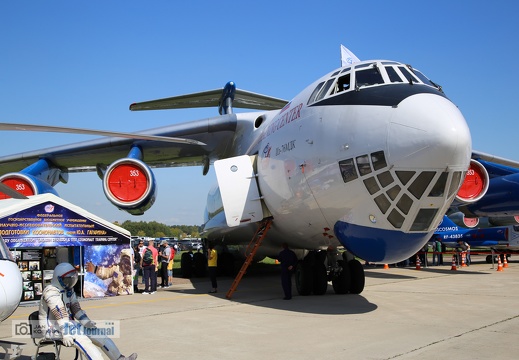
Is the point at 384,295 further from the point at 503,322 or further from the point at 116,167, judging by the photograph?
the point at 116,167

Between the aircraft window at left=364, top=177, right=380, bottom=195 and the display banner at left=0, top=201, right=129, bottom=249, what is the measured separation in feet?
20.0

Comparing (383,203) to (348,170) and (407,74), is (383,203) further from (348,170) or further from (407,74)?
(407,74)

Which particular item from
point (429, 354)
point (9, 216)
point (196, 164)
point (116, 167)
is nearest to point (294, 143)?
point (429, 354)

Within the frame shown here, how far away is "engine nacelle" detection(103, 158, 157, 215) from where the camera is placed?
10.9 metres

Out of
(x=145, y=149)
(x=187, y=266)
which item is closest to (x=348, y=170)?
(x=145, y=149)

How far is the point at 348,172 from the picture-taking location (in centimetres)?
685

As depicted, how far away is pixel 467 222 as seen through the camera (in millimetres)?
23344

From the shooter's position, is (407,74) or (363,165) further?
(407,74)

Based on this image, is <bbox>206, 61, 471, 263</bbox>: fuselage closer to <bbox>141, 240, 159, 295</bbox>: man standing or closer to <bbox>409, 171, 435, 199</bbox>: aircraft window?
<bbox>409, 171, 435, 199</bbox>: aircraft window

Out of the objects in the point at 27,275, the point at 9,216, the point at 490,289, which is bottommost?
the point at 490,289

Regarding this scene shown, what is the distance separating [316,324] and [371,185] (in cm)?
192

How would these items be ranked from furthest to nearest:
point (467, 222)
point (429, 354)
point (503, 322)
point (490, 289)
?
point (467, 222) → point (490, 289) → point (503, 322) → point (429, 354)

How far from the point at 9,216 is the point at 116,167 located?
2.41 m

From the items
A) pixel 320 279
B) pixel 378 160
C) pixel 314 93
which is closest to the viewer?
pixel 378 160
